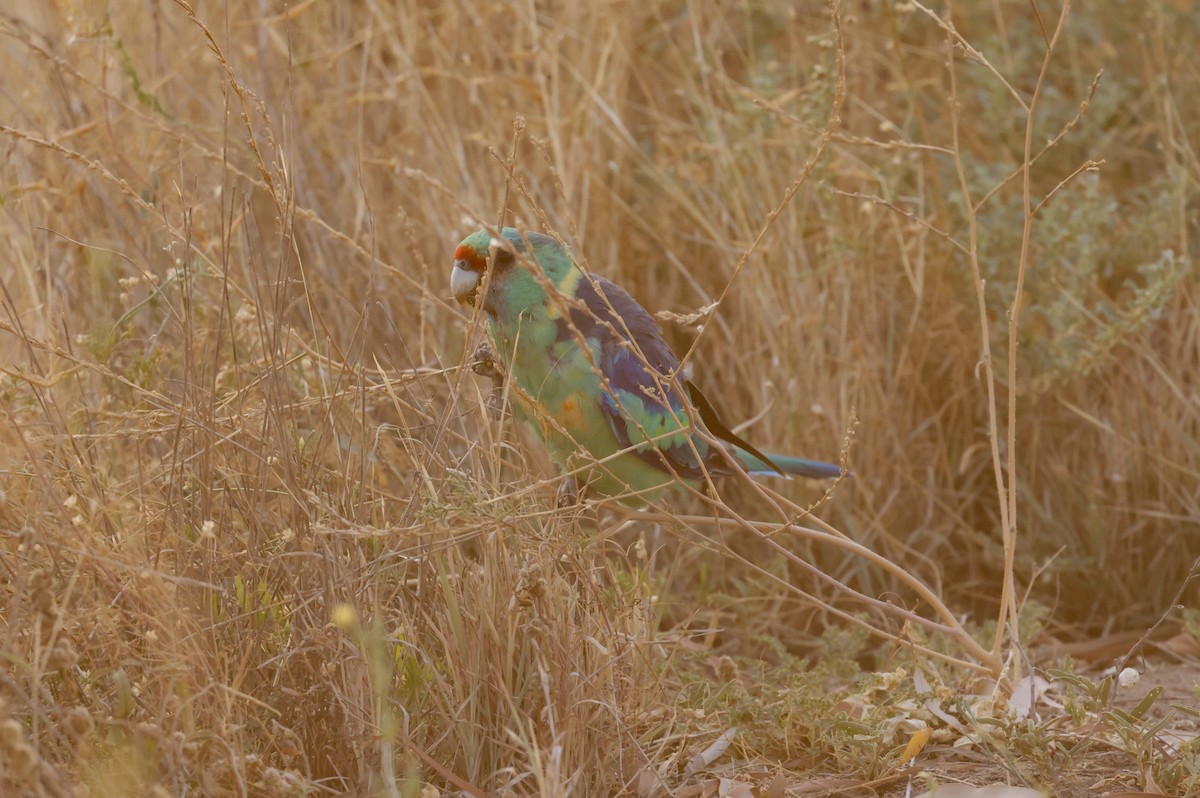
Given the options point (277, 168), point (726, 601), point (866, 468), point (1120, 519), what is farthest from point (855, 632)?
point (277, 168)

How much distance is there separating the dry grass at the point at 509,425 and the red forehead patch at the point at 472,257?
23cm

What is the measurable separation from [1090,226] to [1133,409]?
572 mm

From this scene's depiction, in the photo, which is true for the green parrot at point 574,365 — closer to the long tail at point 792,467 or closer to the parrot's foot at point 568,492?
the parrot's foot at point 568,492

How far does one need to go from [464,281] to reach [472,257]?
56 millimetres

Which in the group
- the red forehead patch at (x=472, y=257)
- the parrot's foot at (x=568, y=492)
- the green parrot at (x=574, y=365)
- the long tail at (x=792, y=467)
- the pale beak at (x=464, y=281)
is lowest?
the long tail at (x=792, y=467)

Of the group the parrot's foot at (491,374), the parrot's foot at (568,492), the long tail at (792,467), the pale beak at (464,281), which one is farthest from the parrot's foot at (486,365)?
the long tail at (792,467)

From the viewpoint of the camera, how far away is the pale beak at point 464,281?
282 cm

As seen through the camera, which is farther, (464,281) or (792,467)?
(792,467)

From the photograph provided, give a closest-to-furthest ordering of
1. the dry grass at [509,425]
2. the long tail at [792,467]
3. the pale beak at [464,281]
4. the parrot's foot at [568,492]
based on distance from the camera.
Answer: the dry grass at [509,425]
the parrot's foot at [568,492]
the pale beak at [464,281]
the long tail at [792,467]

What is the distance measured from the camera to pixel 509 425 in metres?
2.82

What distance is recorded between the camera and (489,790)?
2.22 metres

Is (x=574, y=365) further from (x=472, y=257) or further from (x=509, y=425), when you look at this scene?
(x=472, y=257)

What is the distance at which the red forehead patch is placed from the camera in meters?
2.82

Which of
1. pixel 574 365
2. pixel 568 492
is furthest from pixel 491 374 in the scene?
pixel 568 492
